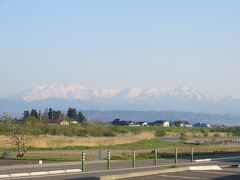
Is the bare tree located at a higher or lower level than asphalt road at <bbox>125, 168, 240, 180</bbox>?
higher

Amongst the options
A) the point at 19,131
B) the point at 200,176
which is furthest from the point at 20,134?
the point at 200,176

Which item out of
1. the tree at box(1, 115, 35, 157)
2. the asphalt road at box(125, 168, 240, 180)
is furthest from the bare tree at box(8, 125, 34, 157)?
the asphalt road at box(125, 168, 240, 180)

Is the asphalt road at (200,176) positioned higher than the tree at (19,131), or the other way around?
the tree at (19,131)

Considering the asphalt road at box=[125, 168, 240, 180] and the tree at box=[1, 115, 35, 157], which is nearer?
the asphalt road at box=[125, 168, 240, 180]

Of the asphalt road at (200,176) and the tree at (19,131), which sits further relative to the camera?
the tree at (19,131)

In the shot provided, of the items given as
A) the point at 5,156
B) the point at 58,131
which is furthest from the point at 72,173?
the point at 58,131

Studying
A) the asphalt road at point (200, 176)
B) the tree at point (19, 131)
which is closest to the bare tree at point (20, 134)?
the tree at point (19, 131)

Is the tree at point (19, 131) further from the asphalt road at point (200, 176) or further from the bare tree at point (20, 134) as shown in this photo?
the asphalt road at point (200, 176)

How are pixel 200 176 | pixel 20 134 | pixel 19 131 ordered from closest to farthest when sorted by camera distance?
pixel 200 176, pixel 19 131, pixel 20 134

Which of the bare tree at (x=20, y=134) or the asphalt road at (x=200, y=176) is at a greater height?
the bare tree at (x=20, y=134)

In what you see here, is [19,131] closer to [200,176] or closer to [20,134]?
[20,134]

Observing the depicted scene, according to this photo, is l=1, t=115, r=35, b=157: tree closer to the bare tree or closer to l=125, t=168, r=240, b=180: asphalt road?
the bare tree

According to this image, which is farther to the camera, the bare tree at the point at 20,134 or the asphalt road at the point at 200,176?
the bare tree at the point at 20,134

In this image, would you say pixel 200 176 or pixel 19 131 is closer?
pixel 200 176
